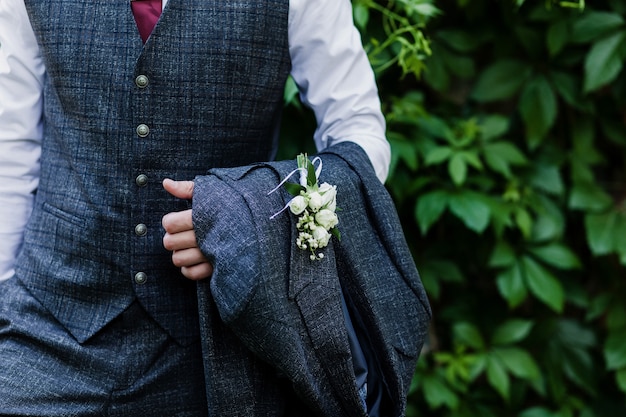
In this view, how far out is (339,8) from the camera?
3.68 feet

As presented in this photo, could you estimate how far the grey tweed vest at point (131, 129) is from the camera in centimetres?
A: 102

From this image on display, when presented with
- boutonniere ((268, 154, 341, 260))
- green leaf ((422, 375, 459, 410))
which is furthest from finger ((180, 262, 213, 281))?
green leaf ((422, 375, 459, 410))

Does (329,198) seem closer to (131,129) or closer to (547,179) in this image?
(131,129)

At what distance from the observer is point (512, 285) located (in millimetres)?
1686

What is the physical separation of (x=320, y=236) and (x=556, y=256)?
3.13 feet

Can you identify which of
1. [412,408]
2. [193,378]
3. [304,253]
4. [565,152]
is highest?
[304,253]

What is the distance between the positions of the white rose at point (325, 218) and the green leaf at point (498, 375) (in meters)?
0.88

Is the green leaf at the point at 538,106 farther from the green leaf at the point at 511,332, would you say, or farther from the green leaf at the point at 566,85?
the green leaf at the point at 511,332

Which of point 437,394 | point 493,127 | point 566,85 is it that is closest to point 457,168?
point 493,127

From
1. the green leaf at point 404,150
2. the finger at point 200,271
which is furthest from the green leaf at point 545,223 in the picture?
the finger at point 200,271

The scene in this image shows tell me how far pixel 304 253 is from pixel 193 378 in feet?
0.90

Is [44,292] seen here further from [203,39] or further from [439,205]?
[439,205]

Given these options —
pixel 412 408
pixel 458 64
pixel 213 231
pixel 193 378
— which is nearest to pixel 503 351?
pixel 412 408

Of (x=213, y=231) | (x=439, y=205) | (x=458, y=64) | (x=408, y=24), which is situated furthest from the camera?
(x=458, y=64)
